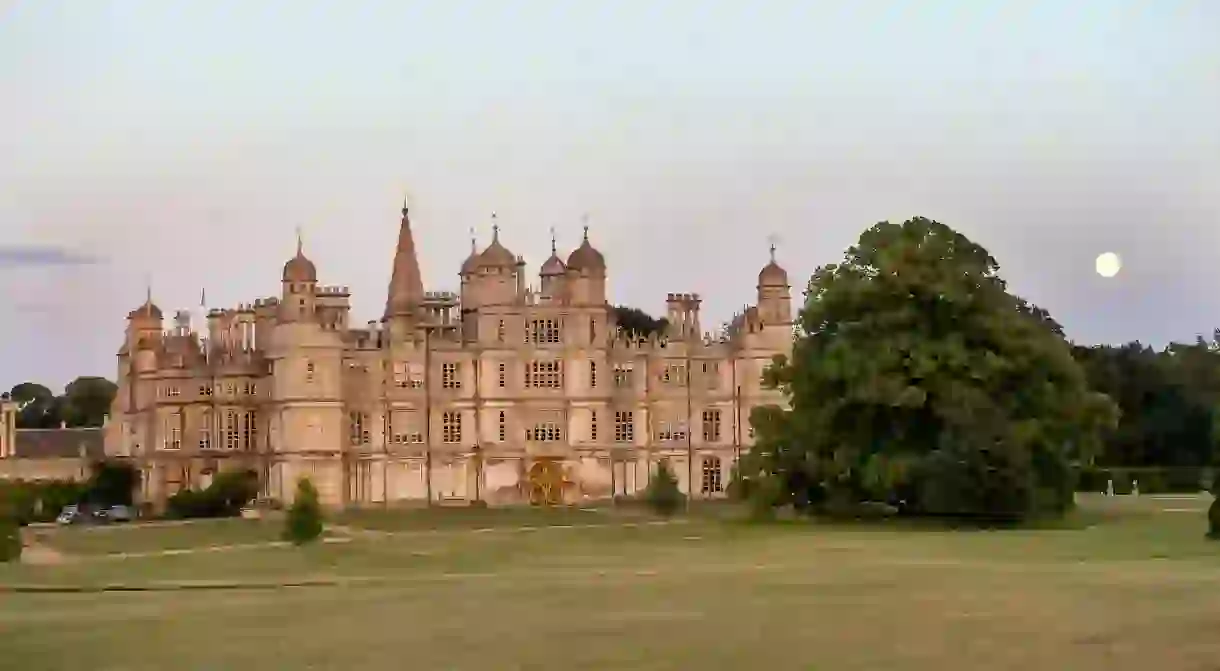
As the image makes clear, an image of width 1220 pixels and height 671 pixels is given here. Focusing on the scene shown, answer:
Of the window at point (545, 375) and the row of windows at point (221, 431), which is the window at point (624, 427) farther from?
the row of windows at point (221, 431)

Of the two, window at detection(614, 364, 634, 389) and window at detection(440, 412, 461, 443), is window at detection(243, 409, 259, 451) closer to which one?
window at detection(440, 412, 461, 443)

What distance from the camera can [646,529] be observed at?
52250 mm

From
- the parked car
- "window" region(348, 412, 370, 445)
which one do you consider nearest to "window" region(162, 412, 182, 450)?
the parked car

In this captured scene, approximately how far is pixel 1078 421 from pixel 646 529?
1282 cm

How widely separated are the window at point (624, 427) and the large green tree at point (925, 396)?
1766 centimetres

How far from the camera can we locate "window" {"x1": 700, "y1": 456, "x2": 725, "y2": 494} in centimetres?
7406

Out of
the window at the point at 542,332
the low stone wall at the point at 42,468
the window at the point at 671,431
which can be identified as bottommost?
the low stone wall at the point at 42,468

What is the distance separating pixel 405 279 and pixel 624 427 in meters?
11.6

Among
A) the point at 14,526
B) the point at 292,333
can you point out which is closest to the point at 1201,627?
the point at 14,526

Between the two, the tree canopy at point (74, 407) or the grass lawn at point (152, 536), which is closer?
the grass lawn at point (152, 536)

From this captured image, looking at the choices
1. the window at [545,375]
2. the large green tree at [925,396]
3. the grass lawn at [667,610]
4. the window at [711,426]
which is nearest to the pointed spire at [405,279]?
the window at [545,375]

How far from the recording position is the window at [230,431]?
7025 cm

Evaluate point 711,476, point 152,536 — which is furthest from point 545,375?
point 152,536

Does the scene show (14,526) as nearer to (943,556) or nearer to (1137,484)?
(943,556)
